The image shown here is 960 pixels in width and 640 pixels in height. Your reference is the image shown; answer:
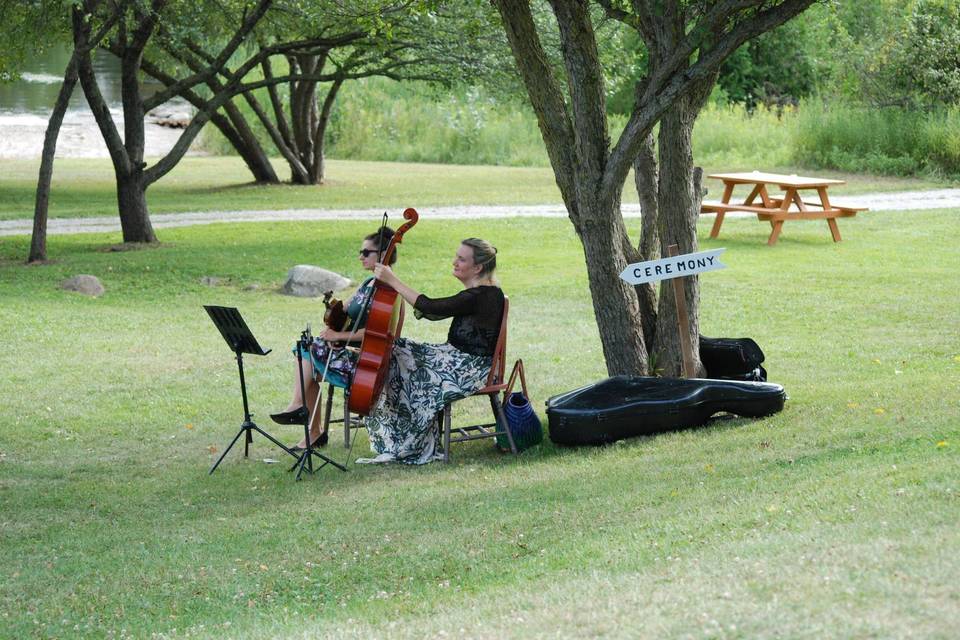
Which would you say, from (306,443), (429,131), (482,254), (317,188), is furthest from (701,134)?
(306,443)

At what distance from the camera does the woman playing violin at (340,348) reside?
821cm

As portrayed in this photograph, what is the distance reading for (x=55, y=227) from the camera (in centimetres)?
2102

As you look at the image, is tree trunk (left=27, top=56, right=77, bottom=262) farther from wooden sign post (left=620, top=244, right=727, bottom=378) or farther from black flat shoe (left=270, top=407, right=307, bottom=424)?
wooden sign post (left=620, top=244, right=727, bottom=378)

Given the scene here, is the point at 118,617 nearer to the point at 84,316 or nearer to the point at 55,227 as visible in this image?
the point at 84,316

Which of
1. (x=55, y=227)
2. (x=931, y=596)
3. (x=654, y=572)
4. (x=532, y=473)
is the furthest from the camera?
(x=55, y=227)

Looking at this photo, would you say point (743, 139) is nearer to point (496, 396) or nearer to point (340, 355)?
point (496, 396)

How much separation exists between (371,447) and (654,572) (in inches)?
159

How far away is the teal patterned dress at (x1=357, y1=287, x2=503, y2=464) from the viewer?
8141mm

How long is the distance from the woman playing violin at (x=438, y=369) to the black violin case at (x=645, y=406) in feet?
2.00

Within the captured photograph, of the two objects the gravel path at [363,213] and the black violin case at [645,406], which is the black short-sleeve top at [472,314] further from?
the gravel path at [363,213]

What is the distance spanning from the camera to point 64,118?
43031mm

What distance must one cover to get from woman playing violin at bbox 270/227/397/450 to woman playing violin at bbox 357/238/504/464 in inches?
11.8

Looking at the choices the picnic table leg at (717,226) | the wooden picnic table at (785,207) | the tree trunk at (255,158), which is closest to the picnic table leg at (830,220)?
the wooden picnic table at (785,207)

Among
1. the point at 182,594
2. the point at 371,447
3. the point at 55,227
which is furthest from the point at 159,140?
the point at 182,594
